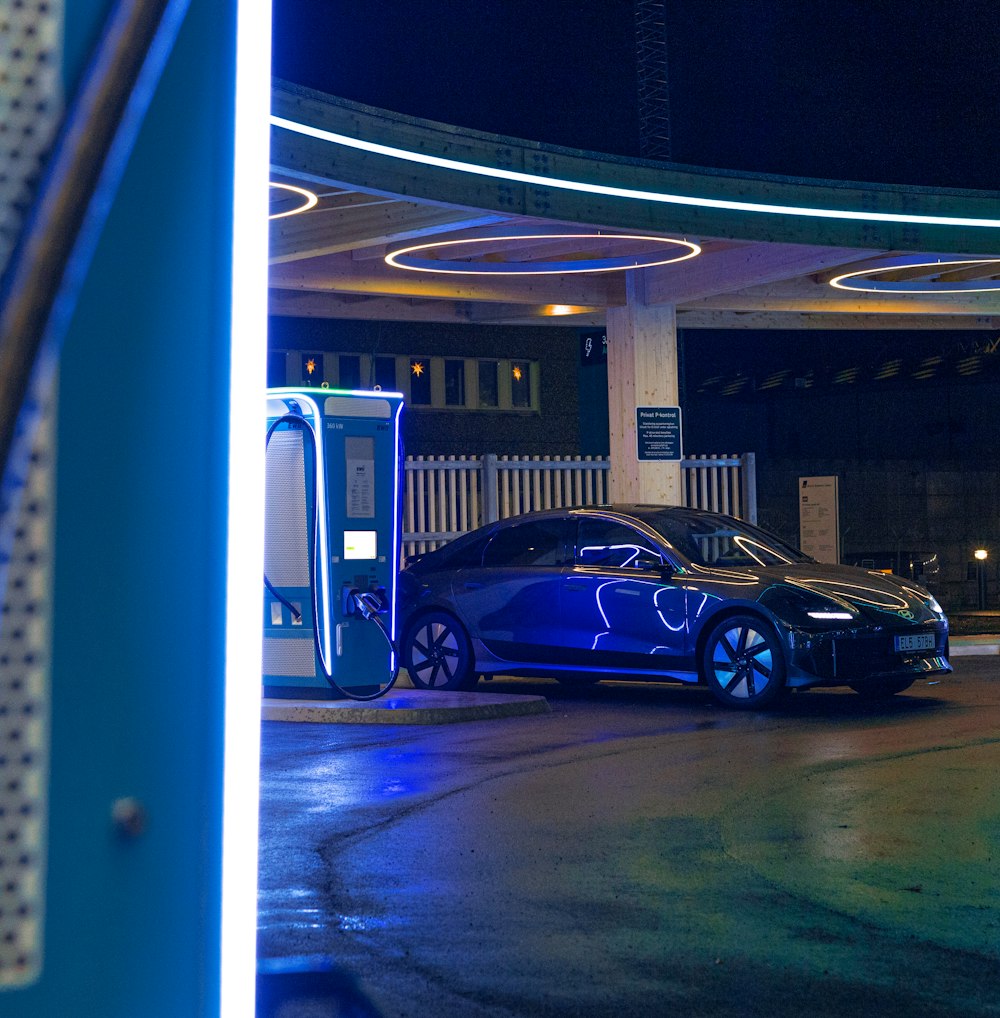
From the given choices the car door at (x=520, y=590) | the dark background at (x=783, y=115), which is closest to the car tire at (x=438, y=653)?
the car door at (x=520, y=590)

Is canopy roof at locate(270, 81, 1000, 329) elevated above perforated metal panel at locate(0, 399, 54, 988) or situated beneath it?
elevated above

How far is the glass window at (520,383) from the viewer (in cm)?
3388

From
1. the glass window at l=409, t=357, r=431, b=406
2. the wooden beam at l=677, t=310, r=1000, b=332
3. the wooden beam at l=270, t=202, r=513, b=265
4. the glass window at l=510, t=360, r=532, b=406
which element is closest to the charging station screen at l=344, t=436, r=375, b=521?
the wooden beam at l=270, t=202, r=513, b=265

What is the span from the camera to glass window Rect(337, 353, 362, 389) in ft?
102

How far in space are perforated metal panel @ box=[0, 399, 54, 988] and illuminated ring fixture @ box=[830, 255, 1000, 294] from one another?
1767 cm

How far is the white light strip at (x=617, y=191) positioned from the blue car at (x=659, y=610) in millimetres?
3179

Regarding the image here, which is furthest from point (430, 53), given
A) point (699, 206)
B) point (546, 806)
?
point (546, 806)

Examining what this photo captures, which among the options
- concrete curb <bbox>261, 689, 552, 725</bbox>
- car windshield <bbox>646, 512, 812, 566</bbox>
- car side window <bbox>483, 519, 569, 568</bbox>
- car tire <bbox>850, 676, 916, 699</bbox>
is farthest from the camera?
car side window <bbox>483, 519, 569, 568</bbox>

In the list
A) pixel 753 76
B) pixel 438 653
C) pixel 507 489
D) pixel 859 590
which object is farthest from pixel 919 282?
pixel 753 76

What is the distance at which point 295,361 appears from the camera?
99.7 feet

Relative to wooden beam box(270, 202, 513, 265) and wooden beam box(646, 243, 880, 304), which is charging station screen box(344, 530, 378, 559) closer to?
wooden beam box(270, 202, 513, 265)

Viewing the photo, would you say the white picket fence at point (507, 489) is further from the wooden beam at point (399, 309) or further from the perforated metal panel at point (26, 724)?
the perforated metal panel at point (26, 724)

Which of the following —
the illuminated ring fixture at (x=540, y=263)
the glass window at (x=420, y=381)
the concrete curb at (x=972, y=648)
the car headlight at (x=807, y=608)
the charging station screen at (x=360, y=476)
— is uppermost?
the glass window at (x=420, y=381)

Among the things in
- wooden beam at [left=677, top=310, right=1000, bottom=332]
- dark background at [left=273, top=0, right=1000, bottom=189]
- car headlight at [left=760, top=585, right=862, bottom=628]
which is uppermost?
dark background at [left=273, top=0, right=1000, bottom=189]
